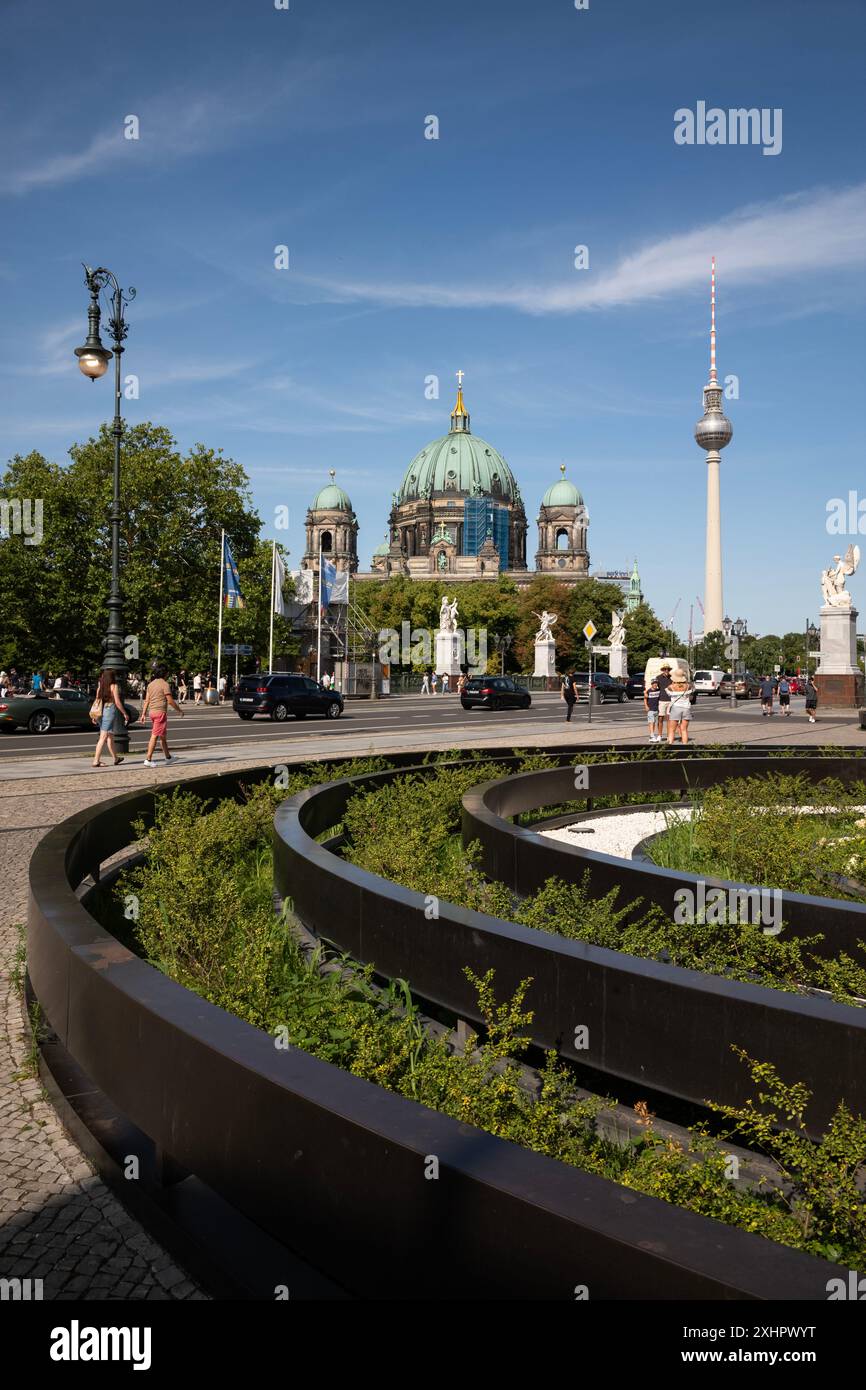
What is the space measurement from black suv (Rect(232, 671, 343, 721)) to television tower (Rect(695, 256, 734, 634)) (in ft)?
313

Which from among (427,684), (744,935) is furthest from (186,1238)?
(427,684)

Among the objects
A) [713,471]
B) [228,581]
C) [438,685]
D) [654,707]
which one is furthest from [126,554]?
[713,471]

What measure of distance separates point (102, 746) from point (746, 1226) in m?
16.4

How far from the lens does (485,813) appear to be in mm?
8430

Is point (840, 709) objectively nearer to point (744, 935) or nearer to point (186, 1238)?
point (744, 935)

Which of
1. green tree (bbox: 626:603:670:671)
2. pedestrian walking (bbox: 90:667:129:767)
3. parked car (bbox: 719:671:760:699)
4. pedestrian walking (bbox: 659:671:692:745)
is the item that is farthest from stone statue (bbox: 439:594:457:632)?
pedestrian walking (bbox: 90:667:129:767)

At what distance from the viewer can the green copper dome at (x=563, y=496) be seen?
182 m

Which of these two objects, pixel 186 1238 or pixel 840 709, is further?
pixel 840 709

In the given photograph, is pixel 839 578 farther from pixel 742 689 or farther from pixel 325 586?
pixel 325 586

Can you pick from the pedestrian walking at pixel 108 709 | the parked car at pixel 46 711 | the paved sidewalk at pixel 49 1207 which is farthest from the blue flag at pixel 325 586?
the paved sidewalk at pixel 49 1207

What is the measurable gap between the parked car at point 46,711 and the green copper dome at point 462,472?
5989 inches

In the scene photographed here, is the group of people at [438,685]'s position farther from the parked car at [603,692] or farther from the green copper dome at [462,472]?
the green copper dome at [462,472]

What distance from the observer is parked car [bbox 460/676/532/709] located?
4309 cm

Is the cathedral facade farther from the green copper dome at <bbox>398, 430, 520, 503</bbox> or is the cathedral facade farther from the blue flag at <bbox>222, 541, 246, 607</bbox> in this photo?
the blue flag at <bbox>222, 541, 246, 607</bbox>
